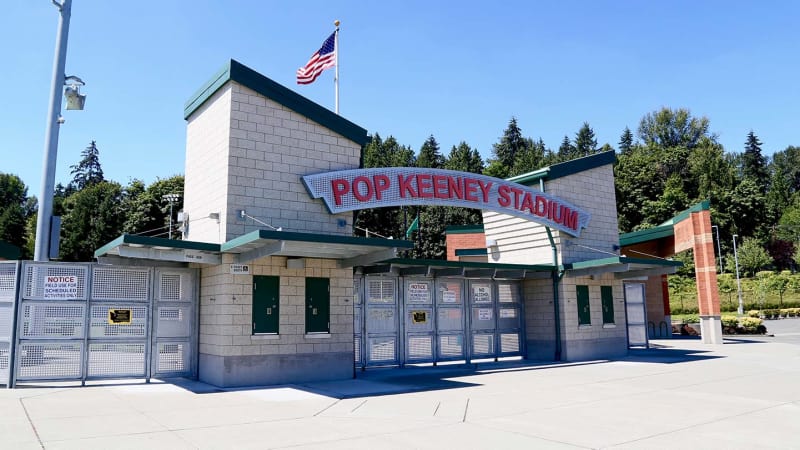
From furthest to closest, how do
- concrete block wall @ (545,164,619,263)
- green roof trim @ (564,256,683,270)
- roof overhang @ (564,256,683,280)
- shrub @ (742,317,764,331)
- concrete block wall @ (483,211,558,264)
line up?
shrub @ (742,317,764,331) → concrete block wall @ (483,211,558,264) → concrete block wall @ (545,164,619,263) → roof overhang @ (564,256,683,280) → green roof trim @ (564,256,683,270)

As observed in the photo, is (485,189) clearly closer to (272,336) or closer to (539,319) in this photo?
(539,319)

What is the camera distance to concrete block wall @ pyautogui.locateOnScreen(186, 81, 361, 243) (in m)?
14.0

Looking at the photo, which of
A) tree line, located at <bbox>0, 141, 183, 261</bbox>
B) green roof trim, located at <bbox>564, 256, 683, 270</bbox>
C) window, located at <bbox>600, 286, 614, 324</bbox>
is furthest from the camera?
tree line, located at <bbox>0, 141, 183, 261</bbox>

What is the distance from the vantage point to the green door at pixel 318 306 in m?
14.7

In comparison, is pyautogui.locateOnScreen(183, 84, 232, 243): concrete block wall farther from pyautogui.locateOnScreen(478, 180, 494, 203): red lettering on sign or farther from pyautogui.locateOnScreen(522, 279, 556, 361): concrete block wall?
pyautogui.locateOnScreen(522, 279, 556, 361): concrete block wall

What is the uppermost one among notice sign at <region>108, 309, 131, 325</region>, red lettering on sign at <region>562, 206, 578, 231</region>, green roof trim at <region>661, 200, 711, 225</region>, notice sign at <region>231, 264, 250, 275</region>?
green roof trim at <region>661, 200, 711, 225</region>

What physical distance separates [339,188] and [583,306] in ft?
33.9

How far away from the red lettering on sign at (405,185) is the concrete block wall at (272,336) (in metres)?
2.70

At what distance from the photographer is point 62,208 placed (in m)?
61.8

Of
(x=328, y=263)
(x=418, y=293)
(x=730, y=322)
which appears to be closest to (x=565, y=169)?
(x=418, y=293)

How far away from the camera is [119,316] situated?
1406 cm

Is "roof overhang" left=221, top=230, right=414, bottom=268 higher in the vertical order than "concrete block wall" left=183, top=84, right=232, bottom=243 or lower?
lower

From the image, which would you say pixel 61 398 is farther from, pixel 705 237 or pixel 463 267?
pixel 705 237

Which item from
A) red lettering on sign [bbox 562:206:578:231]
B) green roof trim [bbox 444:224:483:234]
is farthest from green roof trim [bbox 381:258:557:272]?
green roof trim [bbox 444:224:483:234]
